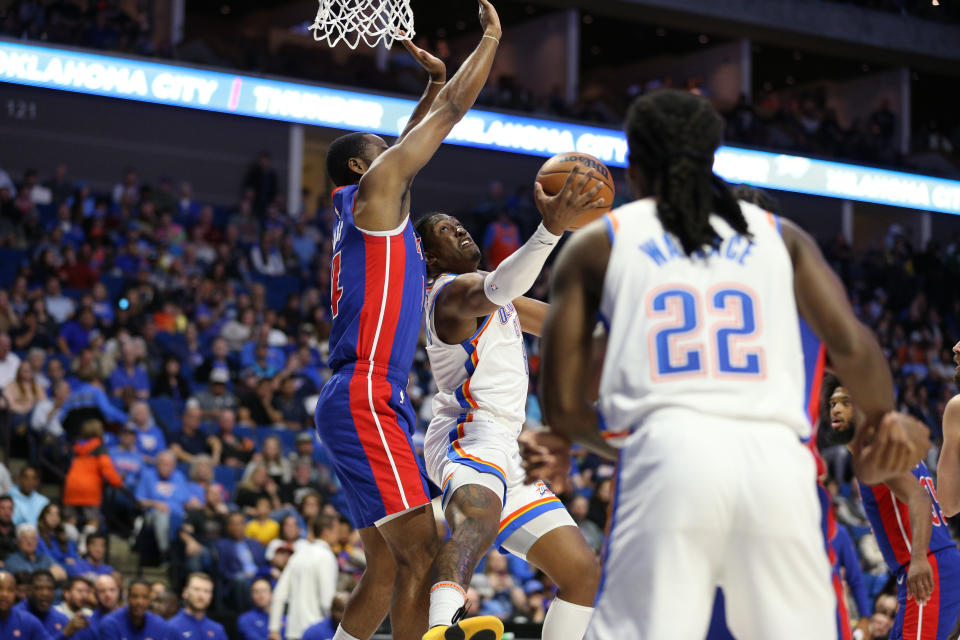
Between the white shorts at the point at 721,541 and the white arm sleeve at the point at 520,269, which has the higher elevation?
the white arm sleeve at the point at 520,269

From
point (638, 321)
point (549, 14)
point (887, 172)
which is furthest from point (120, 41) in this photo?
point (638, 321)

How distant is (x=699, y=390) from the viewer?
9.29ft

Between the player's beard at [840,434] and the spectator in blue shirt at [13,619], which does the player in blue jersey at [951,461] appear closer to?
the player's beard at [840,434]

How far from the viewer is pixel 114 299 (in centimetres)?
1503

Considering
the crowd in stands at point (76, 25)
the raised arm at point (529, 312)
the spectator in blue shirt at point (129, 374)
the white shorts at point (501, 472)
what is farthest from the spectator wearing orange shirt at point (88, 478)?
the crowd in stands at point (76, 25)

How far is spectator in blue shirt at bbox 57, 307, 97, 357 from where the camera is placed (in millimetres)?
A: 13289

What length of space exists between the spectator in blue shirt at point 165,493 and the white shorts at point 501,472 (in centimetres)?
639

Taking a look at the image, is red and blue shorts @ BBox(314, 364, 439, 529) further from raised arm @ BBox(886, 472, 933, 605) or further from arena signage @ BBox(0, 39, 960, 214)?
arena signage @ BBox(0, 39, 960, 214)

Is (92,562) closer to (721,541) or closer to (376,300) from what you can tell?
(376,300)

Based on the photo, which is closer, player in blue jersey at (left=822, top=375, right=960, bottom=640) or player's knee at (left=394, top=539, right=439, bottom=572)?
player's knee at (left=394, top=539, right=439, bottom=572)

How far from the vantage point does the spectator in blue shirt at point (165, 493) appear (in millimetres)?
10836

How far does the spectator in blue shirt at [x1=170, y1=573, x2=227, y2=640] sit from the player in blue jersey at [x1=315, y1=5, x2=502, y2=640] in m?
4.77

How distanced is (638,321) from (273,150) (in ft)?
66.8

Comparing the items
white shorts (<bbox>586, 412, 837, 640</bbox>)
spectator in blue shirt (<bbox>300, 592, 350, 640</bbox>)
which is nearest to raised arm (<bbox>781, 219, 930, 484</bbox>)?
white shorts (<bbox>586, 412, 837, 640</bbox>)
